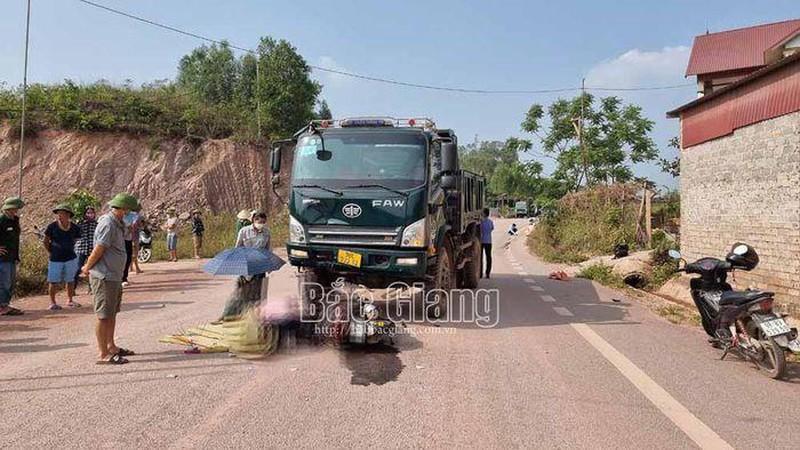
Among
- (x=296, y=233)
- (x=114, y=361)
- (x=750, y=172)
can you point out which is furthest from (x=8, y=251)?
(x=750, y=172)

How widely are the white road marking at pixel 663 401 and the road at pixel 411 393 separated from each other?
0.05 ft

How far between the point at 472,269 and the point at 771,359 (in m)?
6.13

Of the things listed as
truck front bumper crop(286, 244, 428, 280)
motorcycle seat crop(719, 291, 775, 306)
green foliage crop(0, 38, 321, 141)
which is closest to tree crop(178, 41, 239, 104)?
green foliage crop(0, 38, 321, 141)

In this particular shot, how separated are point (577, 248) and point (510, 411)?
16.6 meters

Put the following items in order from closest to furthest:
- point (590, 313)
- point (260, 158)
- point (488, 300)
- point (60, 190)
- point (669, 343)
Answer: point (669, 343) < point (590, 313) < point (488, 300) < point (60, 190) < point (260, 158)

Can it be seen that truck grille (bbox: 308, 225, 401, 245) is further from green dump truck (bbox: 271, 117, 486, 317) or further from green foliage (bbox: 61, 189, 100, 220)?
green foliage (bbox: 61, 189, 100, 220)

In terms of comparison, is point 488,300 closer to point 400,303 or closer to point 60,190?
point 400,303

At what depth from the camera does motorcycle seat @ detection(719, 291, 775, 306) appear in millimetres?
5455

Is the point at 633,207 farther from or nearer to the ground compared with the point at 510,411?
farther from the ground

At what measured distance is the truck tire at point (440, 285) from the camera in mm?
7547

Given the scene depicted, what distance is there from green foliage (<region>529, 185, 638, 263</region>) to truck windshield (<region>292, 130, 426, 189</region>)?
1170 cm

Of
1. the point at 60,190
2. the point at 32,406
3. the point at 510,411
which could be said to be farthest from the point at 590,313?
the point at 60,190

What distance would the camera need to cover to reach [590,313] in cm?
862

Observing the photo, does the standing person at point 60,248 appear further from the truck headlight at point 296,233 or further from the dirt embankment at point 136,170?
the dirt embankment at point 136,170
